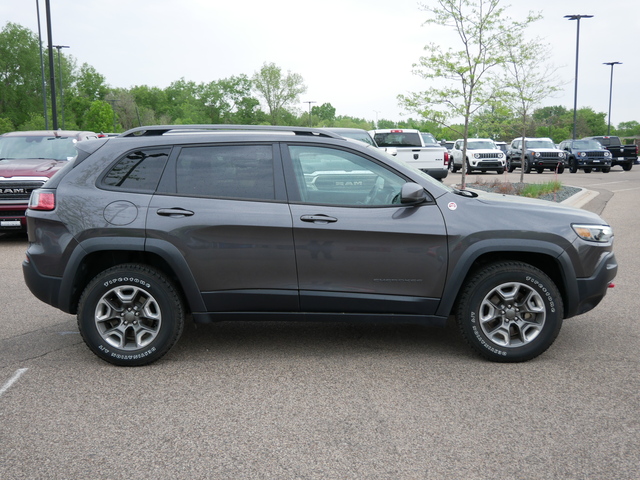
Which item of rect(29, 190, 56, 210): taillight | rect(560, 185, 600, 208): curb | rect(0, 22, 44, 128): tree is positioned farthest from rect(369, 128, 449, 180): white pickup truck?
rect(0, 22, 44, 128): tree

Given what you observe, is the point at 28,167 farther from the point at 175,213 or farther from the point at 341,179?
the point at 341,179

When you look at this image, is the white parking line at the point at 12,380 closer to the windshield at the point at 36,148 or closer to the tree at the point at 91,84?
the windshield at the point at 36,148

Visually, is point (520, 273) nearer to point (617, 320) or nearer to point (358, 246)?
point (358, 246)

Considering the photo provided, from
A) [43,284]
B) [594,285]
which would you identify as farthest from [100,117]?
[594,285]

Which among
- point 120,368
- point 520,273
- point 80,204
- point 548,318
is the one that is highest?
point 80,204

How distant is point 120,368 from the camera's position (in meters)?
5.15

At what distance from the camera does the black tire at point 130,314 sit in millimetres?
5074

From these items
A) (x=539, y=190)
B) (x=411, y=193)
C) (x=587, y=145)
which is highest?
(x=411, y=193)

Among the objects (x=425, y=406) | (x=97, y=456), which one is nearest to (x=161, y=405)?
(x=97, y=456)

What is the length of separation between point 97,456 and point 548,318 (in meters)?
3.20

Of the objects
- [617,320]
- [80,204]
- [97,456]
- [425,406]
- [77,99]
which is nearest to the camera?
[97,456]

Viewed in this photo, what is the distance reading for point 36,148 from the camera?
1285cm

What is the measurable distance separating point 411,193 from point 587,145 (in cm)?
3462

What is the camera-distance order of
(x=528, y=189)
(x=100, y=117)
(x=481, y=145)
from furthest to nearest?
1. (x=100, y=117)
2. (x=481, y=145)
3. (x=528, y=189)
